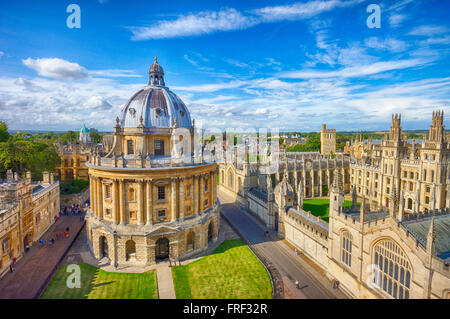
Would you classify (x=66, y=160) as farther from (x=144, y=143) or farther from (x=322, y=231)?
(x=322, y=231)

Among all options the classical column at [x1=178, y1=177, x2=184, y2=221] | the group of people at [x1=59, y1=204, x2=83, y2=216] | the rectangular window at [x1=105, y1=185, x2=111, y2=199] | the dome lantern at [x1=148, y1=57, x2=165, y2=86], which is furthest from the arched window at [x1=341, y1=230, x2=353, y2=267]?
the group of people at [x1=59, y1=204, x2=83, y2=216]

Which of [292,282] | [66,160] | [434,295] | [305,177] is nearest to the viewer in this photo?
[434,295]

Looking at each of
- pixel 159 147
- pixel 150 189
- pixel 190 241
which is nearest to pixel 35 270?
pixel 150 189

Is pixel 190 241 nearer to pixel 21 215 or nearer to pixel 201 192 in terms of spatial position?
pixel 201 192

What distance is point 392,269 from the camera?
745 inches

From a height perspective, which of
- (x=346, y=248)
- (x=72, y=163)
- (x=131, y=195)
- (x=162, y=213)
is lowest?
(x=346, y=248)

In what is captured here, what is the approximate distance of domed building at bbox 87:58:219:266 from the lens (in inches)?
1125

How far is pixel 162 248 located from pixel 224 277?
8.76 metres

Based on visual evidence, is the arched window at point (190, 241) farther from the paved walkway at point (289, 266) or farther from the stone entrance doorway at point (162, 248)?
the paved walkway at point (289, 266)

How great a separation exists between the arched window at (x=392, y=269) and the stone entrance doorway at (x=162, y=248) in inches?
860

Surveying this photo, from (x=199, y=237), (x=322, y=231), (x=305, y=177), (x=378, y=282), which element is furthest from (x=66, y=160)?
(x=378, y=282)

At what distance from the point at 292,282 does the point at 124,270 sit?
715 inches

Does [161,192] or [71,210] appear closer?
[161,192]

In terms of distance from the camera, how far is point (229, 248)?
32219 mm
